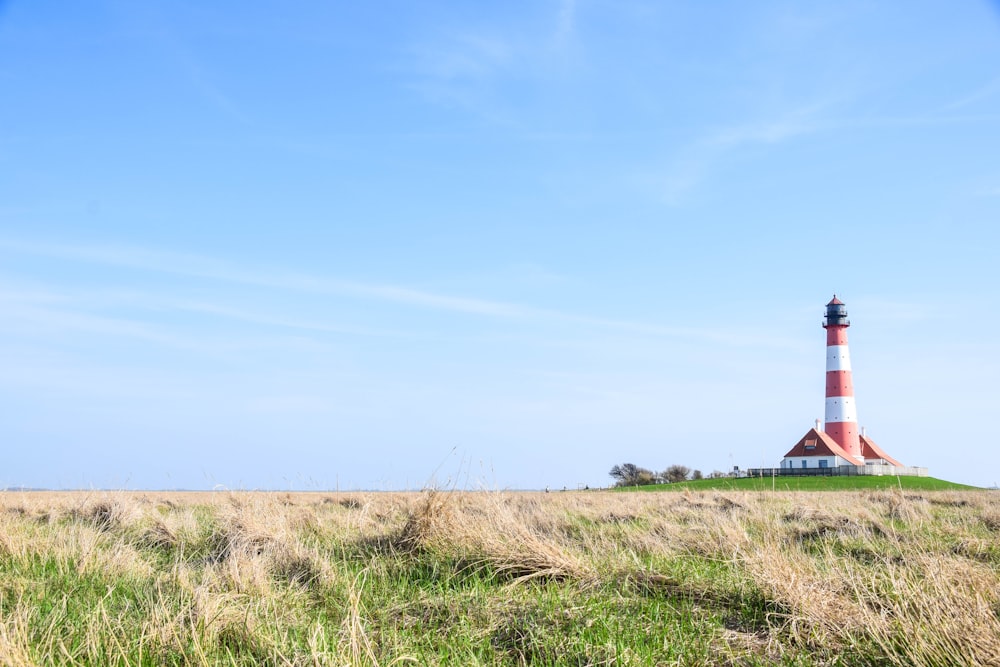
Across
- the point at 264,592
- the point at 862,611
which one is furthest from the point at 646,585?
the point at 264,592

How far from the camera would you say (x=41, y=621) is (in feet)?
15.9

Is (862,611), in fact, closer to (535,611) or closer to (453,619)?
(535,611)

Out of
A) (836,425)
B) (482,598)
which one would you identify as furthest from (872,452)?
(482,598)

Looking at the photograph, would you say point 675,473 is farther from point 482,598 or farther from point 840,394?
point 482,598

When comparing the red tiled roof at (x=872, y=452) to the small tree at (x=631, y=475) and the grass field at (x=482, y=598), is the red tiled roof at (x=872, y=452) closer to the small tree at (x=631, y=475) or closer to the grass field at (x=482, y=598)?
the small tree at (x=631, y=475)

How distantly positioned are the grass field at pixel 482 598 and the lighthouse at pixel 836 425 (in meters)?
44.6

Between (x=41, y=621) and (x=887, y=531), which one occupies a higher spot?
(x=887, y=531)

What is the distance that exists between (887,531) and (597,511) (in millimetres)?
4960

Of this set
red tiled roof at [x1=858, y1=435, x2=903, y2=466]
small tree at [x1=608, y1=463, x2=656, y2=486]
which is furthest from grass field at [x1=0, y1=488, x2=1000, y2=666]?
red tiled roof at [x1=858, y1=435, x2=903, y2=466]

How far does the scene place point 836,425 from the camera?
50.9 metres

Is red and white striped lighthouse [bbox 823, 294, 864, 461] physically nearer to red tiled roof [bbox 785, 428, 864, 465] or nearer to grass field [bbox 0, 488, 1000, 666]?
red tiled roof [bbox 785, 428, 864, 465]

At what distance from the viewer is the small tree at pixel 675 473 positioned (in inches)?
1897

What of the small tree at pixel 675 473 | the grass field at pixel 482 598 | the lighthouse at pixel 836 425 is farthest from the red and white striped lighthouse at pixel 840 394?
the grass field at pixel 482 598

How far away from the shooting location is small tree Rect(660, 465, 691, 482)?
158 ft
